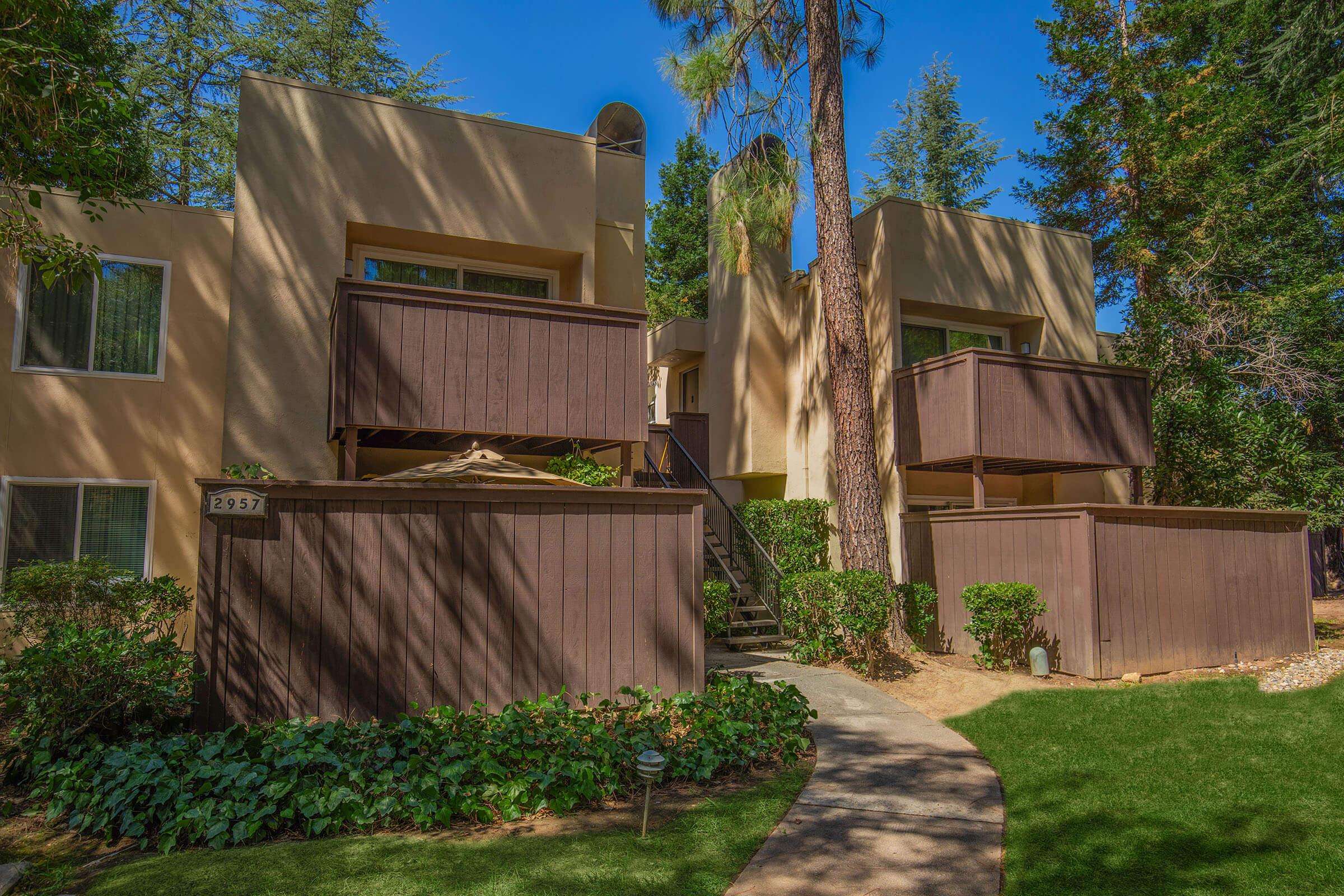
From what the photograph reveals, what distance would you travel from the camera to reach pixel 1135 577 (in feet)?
31.6

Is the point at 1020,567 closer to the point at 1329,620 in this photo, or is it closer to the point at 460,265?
the point at 460,265

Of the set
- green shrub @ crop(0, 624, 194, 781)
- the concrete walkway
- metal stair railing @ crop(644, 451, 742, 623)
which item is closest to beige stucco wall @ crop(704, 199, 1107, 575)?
metal stair railing @ crop(644, 451, 742, 623)

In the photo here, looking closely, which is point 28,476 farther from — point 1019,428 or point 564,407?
point 1019,428

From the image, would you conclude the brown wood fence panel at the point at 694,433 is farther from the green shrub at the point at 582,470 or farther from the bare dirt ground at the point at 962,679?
the bare dirt ground at the point at 962,679

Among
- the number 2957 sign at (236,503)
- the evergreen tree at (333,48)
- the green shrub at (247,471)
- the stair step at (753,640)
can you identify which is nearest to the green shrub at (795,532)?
the stair step at (753,640)

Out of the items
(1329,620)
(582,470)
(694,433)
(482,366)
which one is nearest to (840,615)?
(582,470)

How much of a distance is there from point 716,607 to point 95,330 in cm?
809

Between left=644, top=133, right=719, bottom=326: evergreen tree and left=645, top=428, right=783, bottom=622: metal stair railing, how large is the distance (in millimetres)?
15347

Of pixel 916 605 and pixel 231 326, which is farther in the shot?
pixel 916 605

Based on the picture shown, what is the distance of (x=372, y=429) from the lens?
27.4 ft

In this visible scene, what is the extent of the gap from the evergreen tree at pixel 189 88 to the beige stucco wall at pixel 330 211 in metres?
11.9

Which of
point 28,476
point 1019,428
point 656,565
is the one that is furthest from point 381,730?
point 1019,428

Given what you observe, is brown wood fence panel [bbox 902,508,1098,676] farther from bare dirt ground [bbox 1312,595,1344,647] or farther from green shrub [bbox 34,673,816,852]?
green shrub [bbox 34,673,816,852]

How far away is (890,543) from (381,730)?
8.14 meters
